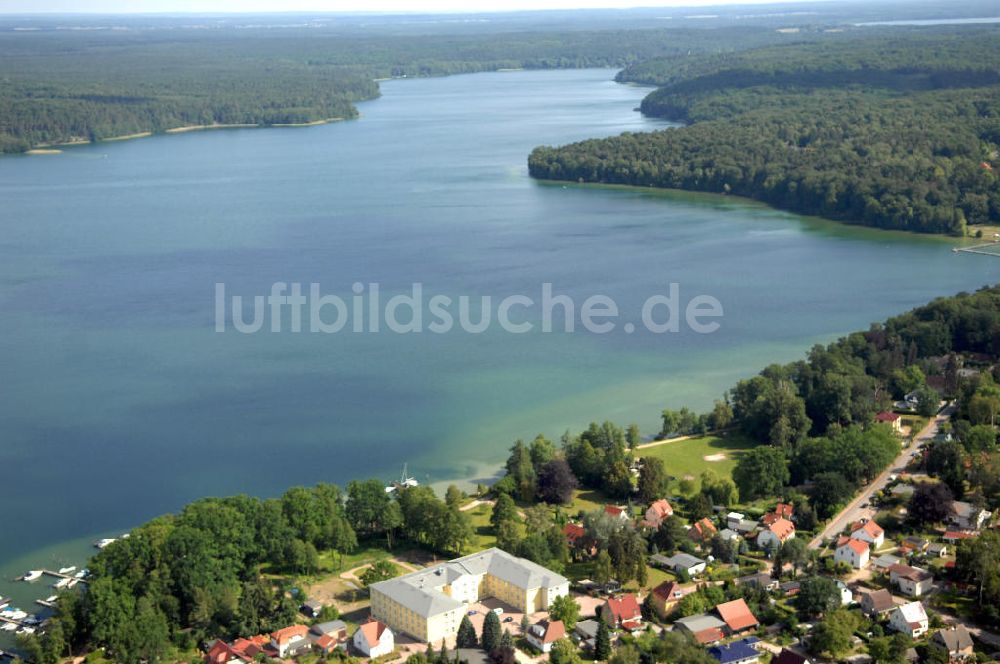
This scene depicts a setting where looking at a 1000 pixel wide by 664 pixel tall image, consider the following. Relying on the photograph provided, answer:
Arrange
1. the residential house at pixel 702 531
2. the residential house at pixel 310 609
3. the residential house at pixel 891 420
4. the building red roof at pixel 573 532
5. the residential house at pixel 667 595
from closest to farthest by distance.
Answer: the residential house at pixel 667 595 < the residential house at pixel 310 609 < the building red roof at pixel 573 532 < the residential house at pixel 702 531 < the residential house at pixel 891 420

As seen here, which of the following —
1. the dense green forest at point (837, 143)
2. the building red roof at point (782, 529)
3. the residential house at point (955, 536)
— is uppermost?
the dense green forest at point (837, 143)

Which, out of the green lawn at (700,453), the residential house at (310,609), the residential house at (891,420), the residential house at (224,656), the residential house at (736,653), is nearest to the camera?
the residential house at (736,653)

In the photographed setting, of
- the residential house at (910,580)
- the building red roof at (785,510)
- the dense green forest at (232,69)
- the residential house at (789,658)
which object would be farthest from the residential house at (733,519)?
the dense green forest at (232,69)

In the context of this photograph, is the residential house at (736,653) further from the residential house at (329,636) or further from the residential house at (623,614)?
the residential house at (329,636)

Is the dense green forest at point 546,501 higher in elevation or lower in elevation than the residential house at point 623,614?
higher

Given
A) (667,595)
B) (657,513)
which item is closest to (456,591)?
(667,595)

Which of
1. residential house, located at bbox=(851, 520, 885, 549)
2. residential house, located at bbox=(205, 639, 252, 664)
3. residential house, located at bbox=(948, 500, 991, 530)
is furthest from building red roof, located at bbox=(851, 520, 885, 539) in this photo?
residential house, located at bbox=(205, 639, 252, 664)
